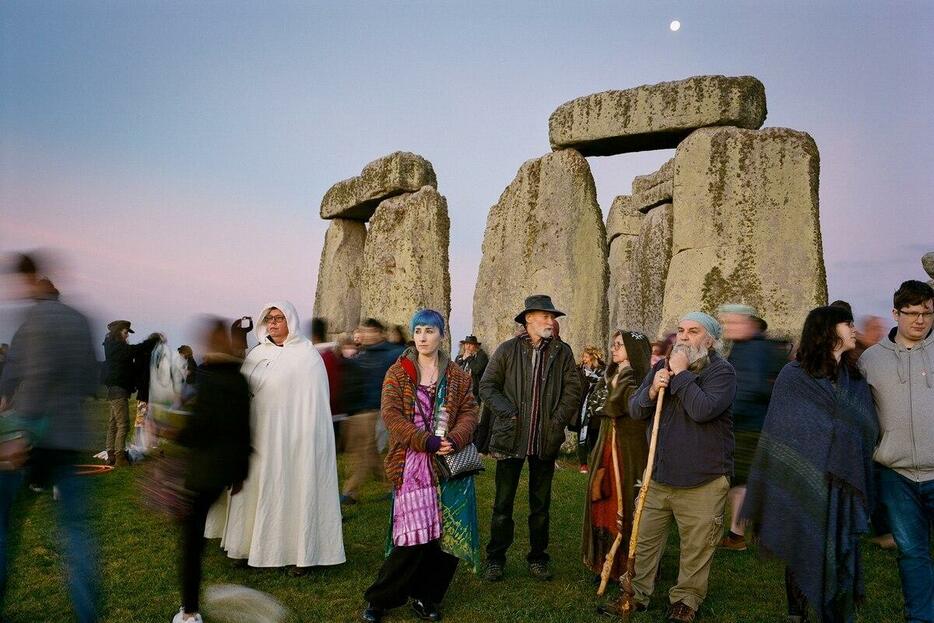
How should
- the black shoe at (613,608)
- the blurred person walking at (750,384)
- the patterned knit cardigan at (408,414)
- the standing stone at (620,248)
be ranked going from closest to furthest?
the patterned knit cardigan at (408,414) < the black shoe at (613,608) < the blurred person walking at (750,384) < the standing stone at (620,248)

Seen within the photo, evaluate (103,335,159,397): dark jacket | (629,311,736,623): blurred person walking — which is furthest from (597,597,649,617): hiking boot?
(103,335,159,397): dark jacket

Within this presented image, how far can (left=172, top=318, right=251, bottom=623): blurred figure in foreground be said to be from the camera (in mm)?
4035

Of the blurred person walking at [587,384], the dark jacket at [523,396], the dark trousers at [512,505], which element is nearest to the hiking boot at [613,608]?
the dark trousers at [512,505]

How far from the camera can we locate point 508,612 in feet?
16.2

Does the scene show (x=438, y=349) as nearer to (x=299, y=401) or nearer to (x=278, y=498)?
(x=299, y=401)

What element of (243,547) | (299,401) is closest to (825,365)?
(299,401)

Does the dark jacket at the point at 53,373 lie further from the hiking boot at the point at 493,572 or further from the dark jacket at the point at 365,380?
the dark jacket at the point at 365,380

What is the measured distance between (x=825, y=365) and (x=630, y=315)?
1497 centimetres

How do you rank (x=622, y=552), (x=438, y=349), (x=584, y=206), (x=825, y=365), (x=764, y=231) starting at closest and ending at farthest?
(x=825, y=365) → (x=438, y=349) → (x=622, y=552) → (x=764, y=231) → (x=584, y=206)

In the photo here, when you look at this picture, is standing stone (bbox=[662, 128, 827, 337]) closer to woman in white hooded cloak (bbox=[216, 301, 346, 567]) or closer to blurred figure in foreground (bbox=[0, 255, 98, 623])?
woman in white hooded cloak (bbox=[216, 301, 346, 567])

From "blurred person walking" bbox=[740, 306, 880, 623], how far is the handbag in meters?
1.71

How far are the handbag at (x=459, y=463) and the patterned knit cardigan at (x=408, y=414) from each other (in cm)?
6

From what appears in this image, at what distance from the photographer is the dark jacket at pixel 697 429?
451 centimetres

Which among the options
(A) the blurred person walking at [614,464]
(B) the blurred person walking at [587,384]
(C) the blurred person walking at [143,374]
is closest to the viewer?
(A) the blurred person walking at [614,464]
